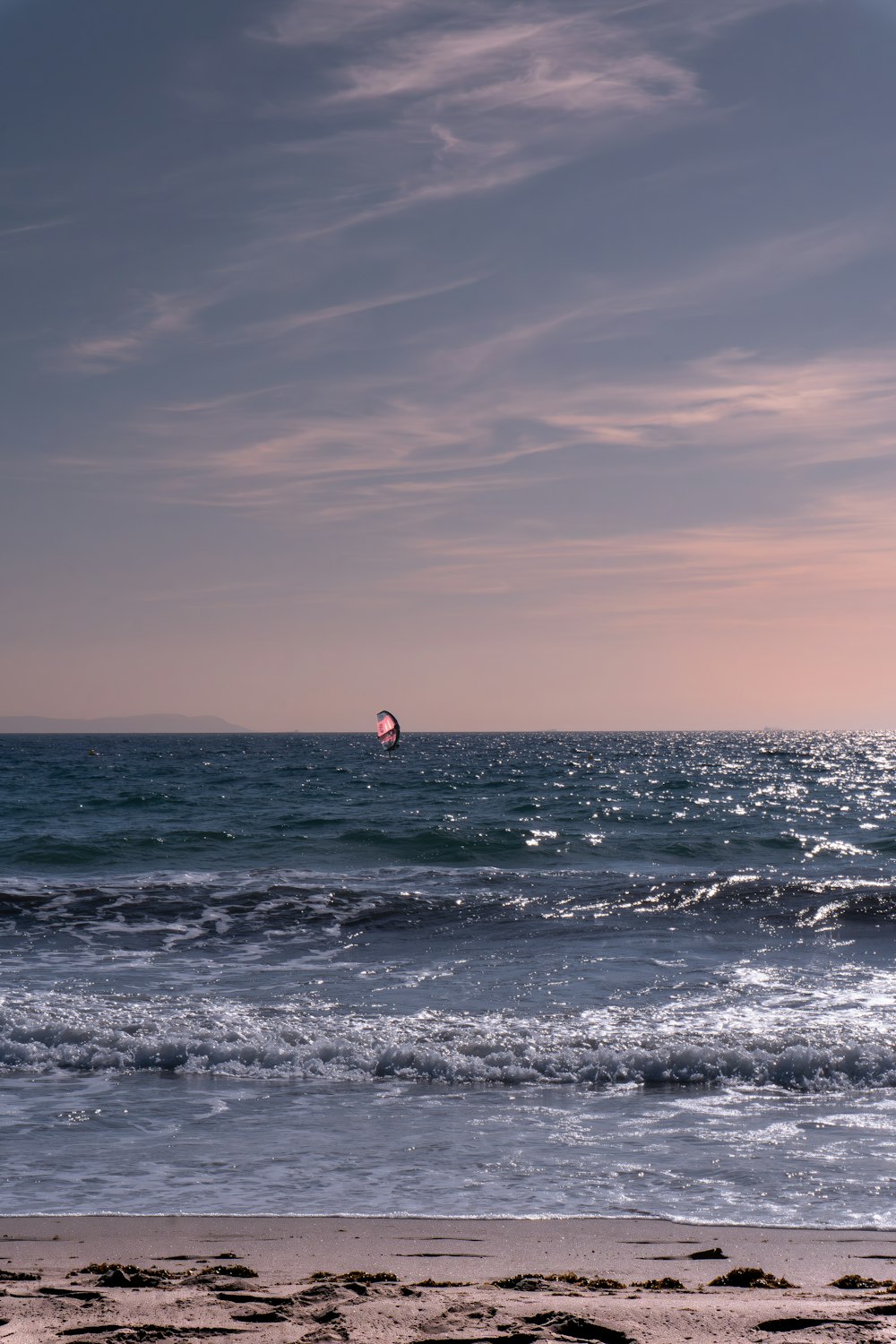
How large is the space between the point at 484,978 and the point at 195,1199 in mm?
6921

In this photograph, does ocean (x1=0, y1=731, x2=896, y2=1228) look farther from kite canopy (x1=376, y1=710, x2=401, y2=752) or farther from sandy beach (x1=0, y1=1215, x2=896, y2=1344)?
kite canopy (x1=376, y1=710, x2=401, y2=752)

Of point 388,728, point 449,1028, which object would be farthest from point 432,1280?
point 388,728

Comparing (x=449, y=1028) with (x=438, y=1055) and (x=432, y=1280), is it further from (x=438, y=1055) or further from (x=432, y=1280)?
(x=432, y=1280)

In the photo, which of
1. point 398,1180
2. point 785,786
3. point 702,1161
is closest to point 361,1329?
point 398,1180

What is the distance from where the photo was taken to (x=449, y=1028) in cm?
1012

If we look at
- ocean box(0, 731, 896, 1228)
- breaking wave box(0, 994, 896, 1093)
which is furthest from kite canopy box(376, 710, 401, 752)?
breaking wave box(0, 994, 896, 1093)

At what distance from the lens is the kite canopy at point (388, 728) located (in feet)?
152

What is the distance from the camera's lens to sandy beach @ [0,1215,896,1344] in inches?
155

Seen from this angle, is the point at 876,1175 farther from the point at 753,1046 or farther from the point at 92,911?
the point at 92,911

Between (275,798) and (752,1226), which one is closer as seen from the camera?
(752,1226)

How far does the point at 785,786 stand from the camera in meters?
50.2

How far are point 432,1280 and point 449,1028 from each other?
17.9 ft

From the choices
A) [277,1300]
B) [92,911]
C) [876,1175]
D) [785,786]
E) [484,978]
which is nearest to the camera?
[277,1300]

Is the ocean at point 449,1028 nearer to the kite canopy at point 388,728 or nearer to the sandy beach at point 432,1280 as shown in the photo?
the sandy beach at point 432,1280
